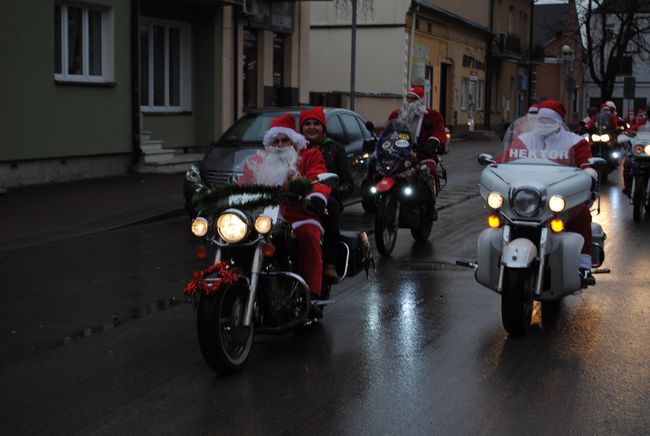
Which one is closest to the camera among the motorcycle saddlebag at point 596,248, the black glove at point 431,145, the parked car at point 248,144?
the motorcycle saddlebag at point 596,248

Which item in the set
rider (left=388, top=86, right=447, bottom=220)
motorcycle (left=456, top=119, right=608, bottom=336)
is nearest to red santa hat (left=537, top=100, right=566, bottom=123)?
motorcycle (left=456, top=119, right=608, bottom=336)

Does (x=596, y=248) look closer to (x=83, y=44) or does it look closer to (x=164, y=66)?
(x=83, y=44)

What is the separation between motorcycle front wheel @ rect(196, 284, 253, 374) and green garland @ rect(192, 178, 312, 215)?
1.62 ft

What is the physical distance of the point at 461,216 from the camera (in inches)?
560

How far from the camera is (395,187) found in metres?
10.6

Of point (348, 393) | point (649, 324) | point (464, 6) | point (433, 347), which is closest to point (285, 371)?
point (348, 393)

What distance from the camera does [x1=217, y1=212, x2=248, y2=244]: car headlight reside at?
18.5ft

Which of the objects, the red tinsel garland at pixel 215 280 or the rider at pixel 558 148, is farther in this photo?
the rider at pixel 558 148

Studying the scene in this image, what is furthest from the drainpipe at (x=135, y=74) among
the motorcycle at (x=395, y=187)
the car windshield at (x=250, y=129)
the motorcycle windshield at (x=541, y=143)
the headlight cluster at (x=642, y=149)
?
the motorcycle windshield at (x=541, y=143)

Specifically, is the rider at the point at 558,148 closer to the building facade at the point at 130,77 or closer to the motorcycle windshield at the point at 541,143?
the motorcycle windshield at the point at 541,143

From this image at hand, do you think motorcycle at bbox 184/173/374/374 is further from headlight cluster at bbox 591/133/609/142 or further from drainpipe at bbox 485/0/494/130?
drainpipe at bbox 485/0/494/130

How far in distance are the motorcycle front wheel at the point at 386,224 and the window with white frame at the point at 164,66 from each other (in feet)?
36.5

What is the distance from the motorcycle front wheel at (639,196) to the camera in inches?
524

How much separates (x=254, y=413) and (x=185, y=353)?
4.70 feet
